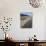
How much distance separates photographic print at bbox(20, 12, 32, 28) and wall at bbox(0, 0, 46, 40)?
0.21 feet

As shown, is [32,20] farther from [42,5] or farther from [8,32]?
[8,32]

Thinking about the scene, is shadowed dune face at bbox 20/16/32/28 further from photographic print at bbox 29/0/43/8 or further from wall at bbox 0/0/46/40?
photographic print at bbox 29/0/43/8

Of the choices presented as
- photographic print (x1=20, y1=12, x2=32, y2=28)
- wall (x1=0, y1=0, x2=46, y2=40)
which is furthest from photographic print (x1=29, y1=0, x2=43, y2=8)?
photographic print (x1=20, y1=12, x2=32, y2=28)

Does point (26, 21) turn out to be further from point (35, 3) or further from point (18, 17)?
point (35, 3)

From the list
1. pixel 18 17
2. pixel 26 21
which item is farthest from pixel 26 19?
pixel 18 17

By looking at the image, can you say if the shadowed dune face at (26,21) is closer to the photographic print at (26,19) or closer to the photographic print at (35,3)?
the photographic print at (26,19)

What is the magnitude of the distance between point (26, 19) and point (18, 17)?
0.56 ft

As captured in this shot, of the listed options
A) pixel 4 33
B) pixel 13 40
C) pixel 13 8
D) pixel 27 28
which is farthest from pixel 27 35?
pixel 13 8

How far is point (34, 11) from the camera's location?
2.56m

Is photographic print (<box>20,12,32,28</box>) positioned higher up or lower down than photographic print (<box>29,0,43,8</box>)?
lower down

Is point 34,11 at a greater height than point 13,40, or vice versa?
point 34,11

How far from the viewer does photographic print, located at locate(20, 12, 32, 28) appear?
2523mm

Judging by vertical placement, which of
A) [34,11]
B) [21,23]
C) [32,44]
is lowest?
[32,44]

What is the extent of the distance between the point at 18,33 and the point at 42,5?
0.78 meters
